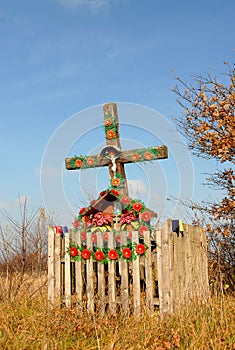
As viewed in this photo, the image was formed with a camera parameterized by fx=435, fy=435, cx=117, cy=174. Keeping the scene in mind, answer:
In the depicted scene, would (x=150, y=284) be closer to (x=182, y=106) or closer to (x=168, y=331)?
(x=168, y=331)

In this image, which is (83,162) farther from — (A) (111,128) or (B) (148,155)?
(B) (148,155)

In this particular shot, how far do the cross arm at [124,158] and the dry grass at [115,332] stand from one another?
227cm

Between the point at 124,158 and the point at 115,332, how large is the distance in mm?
2998

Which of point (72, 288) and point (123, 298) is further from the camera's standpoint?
point (72, 288)

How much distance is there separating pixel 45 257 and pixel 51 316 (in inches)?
100

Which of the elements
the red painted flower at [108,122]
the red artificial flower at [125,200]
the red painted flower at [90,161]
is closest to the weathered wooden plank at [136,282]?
the red artificial flower at [125,200]

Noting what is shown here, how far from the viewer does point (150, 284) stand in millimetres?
5441

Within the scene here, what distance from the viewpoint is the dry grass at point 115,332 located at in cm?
400

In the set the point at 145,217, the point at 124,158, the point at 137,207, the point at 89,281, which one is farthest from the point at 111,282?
the point at 124,158

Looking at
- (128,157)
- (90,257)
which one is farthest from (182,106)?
(90,257)

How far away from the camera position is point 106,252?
18.6 feet

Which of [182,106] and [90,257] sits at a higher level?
[182,106]

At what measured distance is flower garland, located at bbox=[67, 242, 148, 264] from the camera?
217 inches

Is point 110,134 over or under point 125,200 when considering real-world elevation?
over
